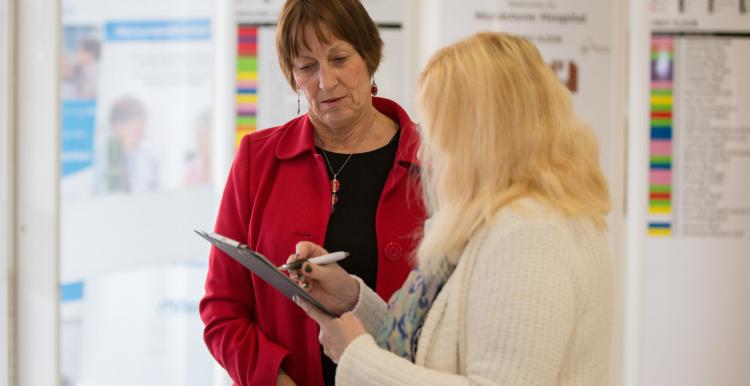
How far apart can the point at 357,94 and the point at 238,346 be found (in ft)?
2.17

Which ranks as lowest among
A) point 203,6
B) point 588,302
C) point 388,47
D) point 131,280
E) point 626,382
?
point 626,382

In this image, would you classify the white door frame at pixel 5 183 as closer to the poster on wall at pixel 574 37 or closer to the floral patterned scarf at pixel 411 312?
the poster on wall at pixel 574 37

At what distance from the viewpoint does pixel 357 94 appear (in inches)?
73.3

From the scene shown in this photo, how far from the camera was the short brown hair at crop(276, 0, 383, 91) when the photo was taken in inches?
70.4

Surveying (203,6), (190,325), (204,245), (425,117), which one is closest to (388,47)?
(203,6)

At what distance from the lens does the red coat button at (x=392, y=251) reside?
70.9 inches

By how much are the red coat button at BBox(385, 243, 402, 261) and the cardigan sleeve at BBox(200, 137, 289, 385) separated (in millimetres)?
323

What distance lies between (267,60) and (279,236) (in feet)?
5.80

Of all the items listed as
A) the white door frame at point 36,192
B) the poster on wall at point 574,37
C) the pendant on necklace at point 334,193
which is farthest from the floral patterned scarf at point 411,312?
the white door frame at point 36,192

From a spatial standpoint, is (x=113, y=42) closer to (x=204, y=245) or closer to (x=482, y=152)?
(x=204, y=245)

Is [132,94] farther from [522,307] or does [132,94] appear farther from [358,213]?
[522,307]

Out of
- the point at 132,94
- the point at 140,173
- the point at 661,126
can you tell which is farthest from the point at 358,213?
the point at 132,94

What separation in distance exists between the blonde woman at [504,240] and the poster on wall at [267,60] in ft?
6.82

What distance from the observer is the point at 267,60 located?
342cm
